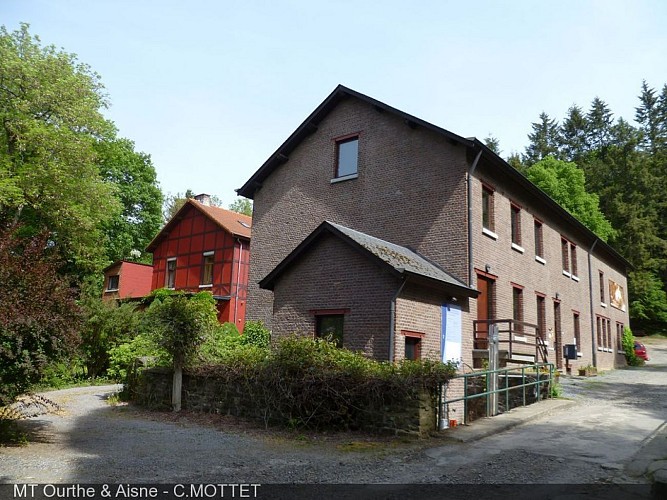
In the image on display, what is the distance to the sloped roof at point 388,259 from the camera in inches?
526

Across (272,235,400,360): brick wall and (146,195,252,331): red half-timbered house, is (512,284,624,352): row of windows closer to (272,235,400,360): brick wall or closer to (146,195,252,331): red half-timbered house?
(272,235,400,360): brick wall

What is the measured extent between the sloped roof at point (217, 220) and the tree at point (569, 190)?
70.9 feet

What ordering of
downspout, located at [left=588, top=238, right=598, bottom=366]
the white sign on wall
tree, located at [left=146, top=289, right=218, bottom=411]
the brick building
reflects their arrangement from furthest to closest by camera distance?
downspout, located at [left=588, top=238, right=598, bottom=366] < the white sign on wall < the brick building < tree, located at [left=146, top=289, right=218, bottom=411]

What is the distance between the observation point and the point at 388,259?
13547mm

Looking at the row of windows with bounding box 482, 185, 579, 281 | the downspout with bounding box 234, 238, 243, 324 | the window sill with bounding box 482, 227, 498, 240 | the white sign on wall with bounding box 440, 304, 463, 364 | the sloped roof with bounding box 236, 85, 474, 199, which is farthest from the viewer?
the downspout with bounding box 234, 238, 243, 324

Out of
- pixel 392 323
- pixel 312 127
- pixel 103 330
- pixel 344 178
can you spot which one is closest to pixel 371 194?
pixel 344 178

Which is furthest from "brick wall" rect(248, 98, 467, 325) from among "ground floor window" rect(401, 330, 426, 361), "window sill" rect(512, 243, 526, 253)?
"window sill" rect(512, 243, 526, 253)

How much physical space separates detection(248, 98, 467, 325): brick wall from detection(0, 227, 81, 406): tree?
10.6 meters

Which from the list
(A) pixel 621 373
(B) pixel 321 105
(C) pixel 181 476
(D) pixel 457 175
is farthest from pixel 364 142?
(A) pixel 621 373

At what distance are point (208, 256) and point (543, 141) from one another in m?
40.7

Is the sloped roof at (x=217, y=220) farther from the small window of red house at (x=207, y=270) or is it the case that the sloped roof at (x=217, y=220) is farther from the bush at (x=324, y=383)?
the bush at (x=324, y=383)

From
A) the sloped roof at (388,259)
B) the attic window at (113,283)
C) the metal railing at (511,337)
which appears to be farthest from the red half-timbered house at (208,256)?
the metal railing at (511,337)

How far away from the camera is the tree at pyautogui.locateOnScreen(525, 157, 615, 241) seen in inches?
1613

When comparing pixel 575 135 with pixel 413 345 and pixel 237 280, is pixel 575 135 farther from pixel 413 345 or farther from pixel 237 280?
pixel 413 345
